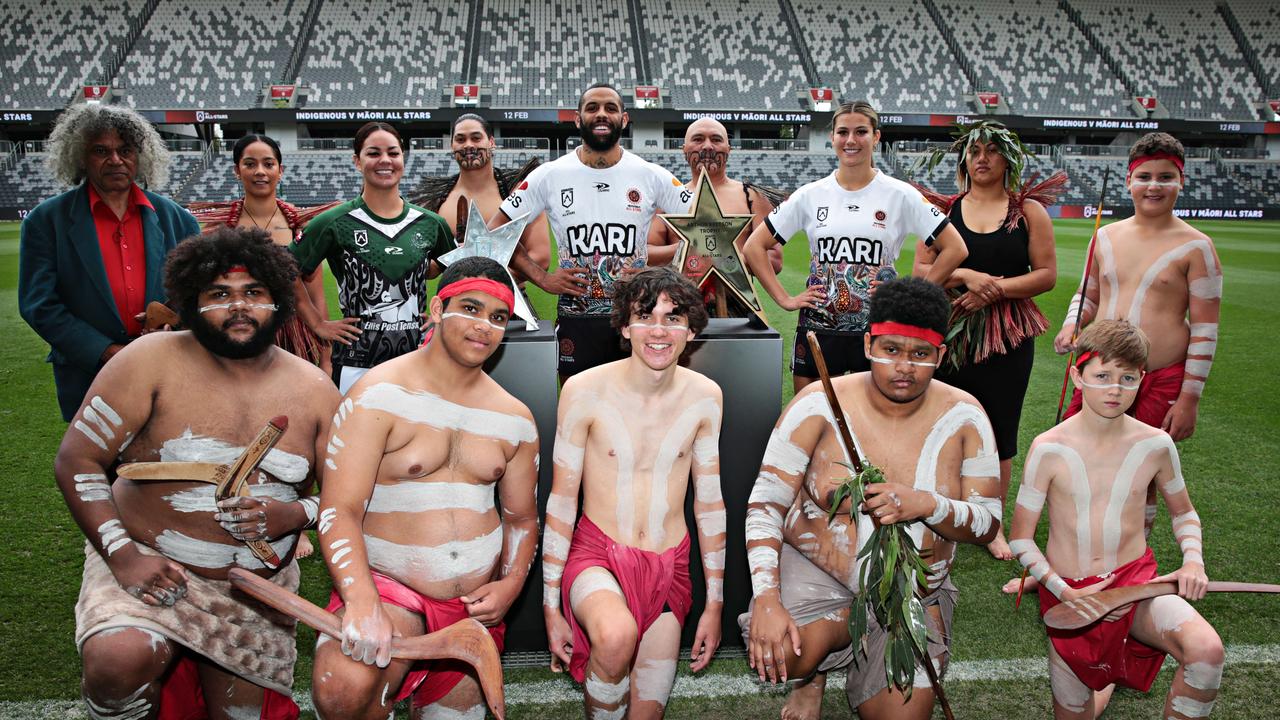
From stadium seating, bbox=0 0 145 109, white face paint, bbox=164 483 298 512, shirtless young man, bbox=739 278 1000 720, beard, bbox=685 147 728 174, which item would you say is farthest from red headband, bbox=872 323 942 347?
stadium seating, bbox=0 0 145 109

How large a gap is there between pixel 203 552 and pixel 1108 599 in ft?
9.85

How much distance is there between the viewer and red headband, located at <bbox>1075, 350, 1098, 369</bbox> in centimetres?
298

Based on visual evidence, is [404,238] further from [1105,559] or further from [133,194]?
[1105,559]

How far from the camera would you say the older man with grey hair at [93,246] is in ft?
11.9

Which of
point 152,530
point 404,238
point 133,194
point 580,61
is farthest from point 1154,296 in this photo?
point 580,61

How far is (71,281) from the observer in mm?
3701

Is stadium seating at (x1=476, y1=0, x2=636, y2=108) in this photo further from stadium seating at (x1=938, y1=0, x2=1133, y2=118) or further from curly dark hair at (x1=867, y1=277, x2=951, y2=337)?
curly dark hair at (x1=867, y1=277, x2=951, y2=337)

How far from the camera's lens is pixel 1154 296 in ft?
13.3

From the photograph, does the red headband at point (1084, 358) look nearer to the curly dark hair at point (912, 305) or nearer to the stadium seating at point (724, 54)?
the curly dark hair at point (912, 305)

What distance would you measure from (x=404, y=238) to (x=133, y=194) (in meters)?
1.17

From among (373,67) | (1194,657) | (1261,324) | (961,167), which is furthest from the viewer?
(373,67)

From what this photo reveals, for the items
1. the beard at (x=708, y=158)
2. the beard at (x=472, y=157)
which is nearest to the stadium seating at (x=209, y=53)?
the beard at (x=472, y=157)

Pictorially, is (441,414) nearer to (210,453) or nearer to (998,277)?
(210,453)

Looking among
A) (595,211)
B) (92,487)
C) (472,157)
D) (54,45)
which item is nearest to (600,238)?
(595,211)
